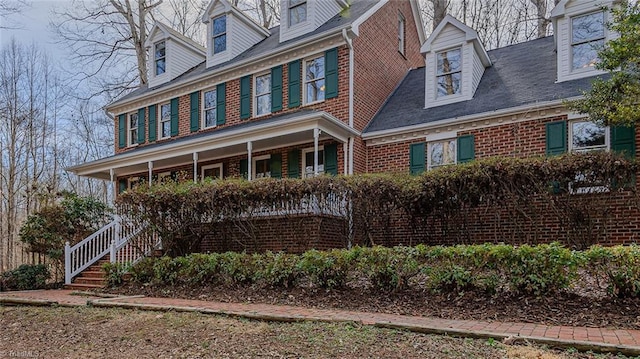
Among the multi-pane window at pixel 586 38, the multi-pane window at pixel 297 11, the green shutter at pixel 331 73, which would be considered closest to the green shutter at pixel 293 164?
the green shutter at pixel 331 73

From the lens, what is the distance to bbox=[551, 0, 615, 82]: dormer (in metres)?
10.2

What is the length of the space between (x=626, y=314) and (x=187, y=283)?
7217 mm

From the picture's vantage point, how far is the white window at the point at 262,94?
45.2 ft

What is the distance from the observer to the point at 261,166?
13.6 meters

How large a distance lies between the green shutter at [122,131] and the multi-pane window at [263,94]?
22.0ft

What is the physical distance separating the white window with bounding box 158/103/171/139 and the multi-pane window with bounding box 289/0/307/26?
5.52m

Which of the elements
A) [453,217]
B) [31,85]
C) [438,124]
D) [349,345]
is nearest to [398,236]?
[453,217]

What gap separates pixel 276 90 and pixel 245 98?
4.14 ft

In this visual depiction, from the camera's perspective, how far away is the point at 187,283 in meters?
9.03

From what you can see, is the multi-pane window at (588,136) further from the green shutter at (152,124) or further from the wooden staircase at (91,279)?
the green shutter at (152,124)

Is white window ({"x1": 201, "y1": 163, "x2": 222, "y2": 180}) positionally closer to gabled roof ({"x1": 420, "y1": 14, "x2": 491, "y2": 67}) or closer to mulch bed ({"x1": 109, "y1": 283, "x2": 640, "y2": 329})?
mulch bed ({"x1": 109, "y1": 283, "x2": 640, "y2": 329})

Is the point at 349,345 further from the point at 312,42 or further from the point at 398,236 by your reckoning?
the point at 312,42

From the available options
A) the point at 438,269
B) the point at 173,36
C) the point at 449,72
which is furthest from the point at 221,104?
the point at 438,269

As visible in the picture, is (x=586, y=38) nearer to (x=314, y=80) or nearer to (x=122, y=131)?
(x=314, y=80)
